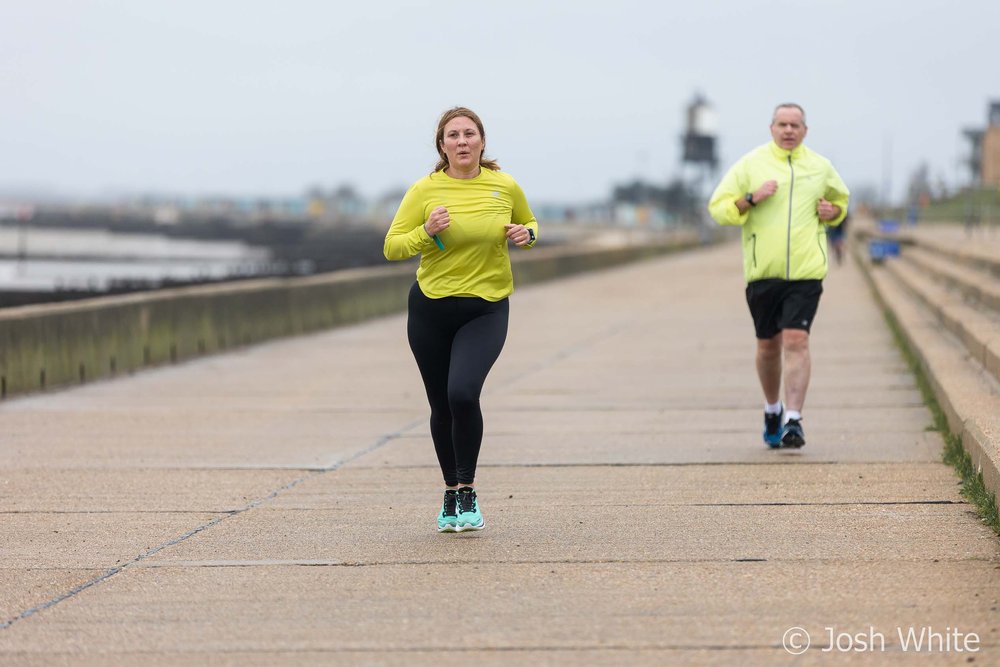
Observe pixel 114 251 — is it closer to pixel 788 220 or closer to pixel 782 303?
pixel 782 303

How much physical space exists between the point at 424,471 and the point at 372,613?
3.69 m

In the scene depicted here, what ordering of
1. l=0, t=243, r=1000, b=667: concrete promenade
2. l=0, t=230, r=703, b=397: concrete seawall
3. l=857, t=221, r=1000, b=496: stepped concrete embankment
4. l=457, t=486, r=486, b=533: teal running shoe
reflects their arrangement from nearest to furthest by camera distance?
1. l=0, t=243, r=1000, b=667: concrete promenade
2. l=457, t=486, r=486, b=533: teal running shoe
3. l=857, t=221, r=1000, b=496: stepped concrete embankment
4. l=0, t=230, r=703, b=397: concrete seawall

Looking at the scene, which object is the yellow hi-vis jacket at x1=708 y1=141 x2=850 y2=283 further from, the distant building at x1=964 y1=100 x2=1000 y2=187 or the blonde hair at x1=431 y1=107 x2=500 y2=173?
the distant building at x1=964 y1=100 x2=1000 y2=187

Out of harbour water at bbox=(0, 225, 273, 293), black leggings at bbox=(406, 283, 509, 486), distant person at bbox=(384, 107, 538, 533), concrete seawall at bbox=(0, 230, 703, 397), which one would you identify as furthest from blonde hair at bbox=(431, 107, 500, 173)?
harbour water at bbox=(0, 225, 273, 293)

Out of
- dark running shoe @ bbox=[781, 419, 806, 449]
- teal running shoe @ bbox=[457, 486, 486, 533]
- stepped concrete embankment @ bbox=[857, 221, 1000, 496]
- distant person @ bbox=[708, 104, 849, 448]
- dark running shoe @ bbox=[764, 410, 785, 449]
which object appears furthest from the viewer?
dark running shoe @ bbox=[764, 410, 785, 449]

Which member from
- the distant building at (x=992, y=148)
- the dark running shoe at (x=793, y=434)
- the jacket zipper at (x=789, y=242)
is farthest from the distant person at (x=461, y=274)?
the distant building at (x=992, y=148)

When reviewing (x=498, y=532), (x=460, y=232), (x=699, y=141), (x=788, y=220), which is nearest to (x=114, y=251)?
(x=699, y=141)

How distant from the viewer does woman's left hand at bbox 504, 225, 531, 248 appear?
23.6 ft

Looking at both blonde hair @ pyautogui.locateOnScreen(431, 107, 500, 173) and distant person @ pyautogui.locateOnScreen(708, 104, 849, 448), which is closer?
blonde hair @ pyautogui.locateOnScreen(431, 107, 500, 173)

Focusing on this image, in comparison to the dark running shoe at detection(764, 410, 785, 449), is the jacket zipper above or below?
above

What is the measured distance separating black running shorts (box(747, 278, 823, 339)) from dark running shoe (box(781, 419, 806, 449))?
0.54 m

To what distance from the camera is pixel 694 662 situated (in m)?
5.18

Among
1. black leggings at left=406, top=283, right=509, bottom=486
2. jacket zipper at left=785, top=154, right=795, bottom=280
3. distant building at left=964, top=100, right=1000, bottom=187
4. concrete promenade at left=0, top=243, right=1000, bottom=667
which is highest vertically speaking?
distant building at left=964, top=100, right=1000, bottom=187

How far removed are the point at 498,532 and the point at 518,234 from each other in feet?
4.51
